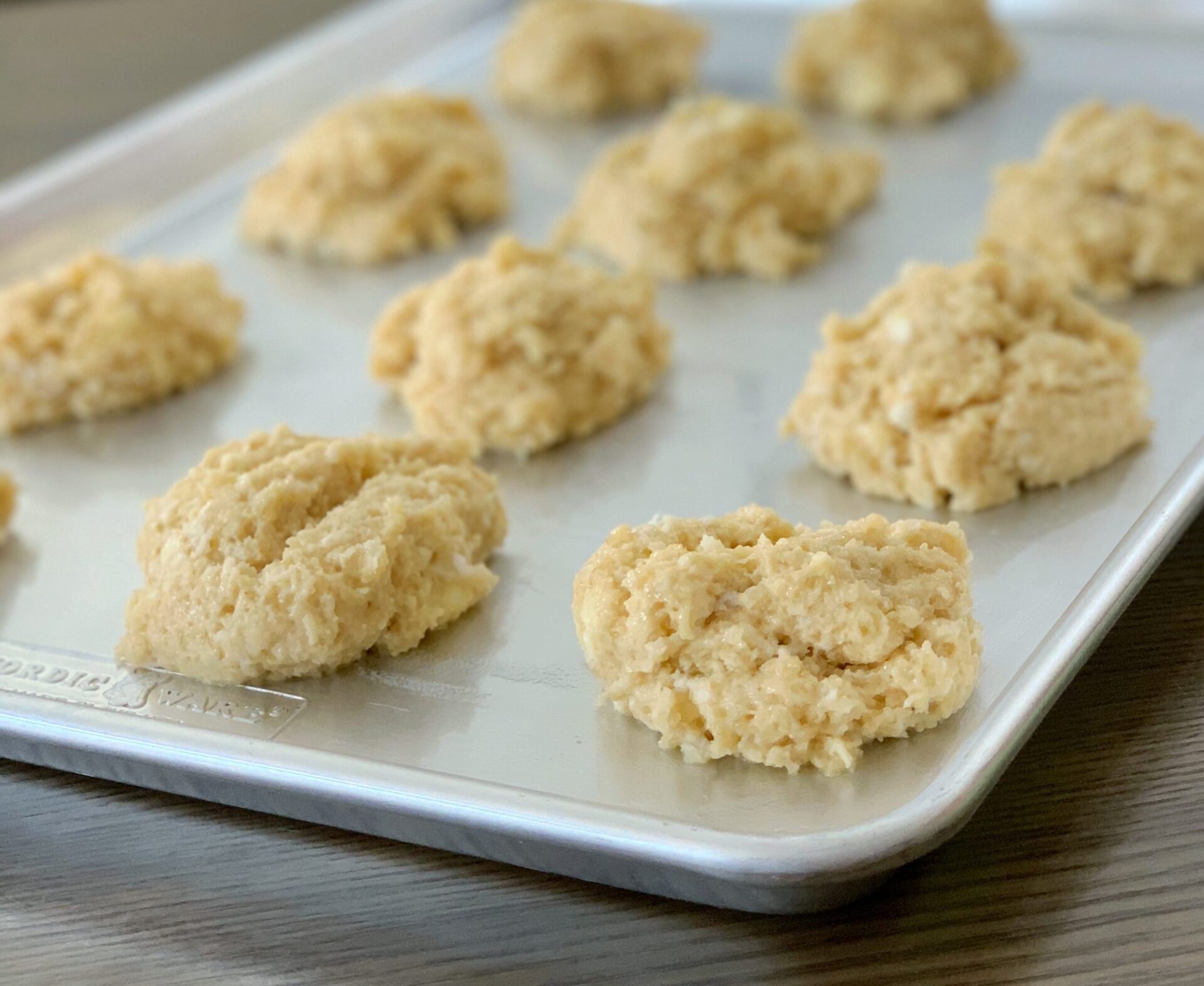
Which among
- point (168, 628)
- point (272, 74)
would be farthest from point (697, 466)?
point (272, 74)

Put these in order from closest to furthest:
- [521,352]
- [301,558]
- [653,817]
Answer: [653,817], [301,558], [521,352]

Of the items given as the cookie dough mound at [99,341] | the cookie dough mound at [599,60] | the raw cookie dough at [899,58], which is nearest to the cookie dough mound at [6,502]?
the cookie dough mound at [99,341]

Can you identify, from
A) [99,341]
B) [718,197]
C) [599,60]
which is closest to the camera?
[99,341]

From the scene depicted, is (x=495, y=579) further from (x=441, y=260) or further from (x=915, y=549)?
(x=441, y=260)

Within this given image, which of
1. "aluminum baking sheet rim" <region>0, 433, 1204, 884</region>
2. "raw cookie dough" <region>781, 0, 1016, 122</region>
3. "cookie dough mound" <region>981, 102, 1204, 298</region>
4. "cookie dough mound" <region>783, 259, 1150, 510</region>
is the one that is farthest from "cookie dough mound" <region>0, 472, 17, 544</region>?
"raw cookie dough" <region>781, 0, 1016, 122</region>

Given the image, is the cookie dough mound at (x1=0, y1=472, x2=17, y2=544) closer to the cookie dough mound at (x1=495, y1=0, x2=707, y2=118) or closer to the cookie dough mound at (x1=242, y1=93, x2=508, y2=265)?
the cookie dough mound at (x1=242, y1=93, x2=508, y2=265)

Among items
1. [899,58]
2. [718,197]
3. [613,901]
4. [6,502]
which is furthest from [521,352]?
[899,58]

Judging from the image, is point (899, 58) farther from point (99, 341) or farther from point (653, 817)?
point (653, 817)
